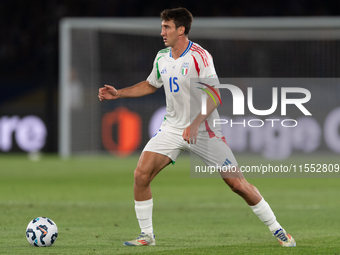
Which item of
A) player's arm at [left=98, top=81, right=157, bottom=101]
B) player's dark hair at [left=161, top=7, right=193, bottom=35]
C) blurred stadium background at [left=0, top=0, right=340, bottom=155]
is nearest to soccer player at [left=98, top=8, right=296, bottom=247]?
player's dark hair at [left=161, top=7, right=193, bottom=35]

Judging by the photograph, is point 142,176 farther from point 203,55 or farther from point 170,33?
point 170,33

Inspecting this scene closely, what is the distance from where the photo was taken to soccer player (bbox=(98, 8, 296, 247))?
575 cm

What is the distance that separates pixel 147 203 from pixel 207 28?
47.5ft

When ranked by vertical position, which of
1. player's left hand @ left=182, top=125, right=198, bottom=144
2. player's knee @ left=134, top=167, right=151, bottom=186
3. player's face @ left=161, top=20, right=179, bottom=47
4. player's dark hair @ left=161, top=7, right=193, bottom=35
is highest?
player's dark hair @ left=161, top=7, right=193, bottom=35

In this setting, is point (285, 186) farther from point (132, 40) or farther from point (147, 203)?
→ point (132, 40)

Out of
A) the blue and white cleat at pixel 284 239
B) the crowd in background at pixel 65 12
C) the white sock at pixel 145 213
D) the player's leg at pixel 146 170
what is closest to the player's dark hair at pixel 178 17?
the player's leg at pixel 146 170

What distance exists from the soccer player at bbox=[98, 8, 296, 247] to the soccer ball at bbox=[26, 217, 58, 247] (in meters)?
0.69

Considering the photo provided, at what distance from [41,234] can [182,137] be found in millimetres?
1534

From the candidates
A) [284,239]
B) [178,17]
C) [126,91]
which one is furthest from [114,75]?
[284,239]

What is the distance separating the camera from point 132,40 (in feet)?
70.6

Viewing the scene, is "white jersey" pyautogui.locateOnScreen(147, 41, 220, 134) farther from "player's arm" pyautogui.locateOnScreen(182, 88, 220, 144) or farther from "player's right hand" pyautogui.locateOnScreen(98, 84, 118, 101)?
"player's right hand" pyautogui.locateOnScreen(98, 84, 118, 101)

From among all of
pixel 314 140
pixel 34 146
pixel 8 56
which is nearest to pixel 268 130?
pixel 314 140

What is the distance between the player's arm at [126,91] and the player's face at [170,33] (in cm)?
55

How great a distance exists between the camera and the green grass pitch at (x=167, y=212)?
19.0ft
